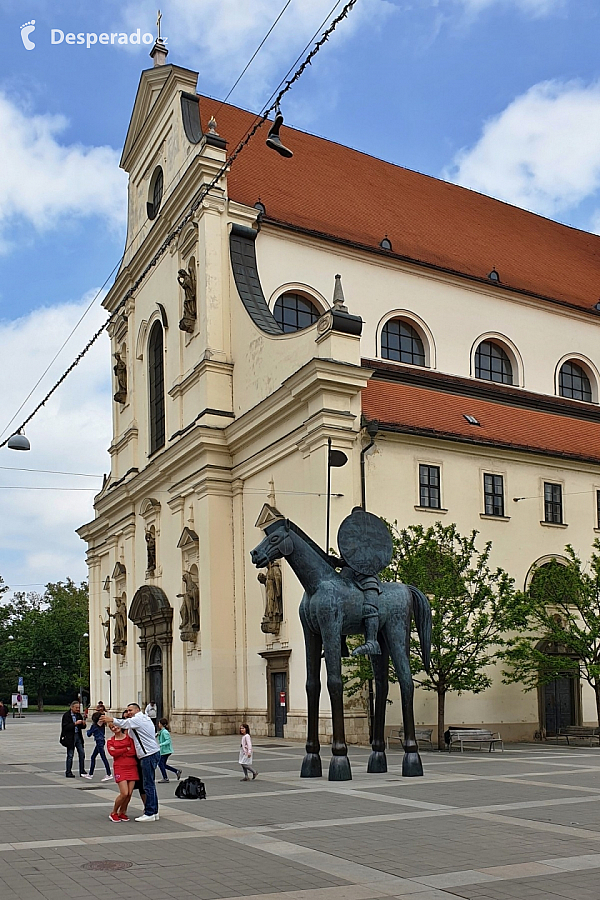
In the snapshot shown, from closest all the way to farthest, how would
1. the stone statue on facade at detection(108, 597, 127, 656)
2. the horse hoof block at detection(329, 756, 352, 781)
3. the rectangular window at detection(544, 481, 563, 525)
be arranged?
the horse hoof block at detection(329, 756, 352, 781) < the rectangular window at detection(544, 481, 563, 525) < the stone statue on facade at detection(108, 597, 127, 656)

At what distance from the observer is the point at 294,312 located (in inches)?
1393

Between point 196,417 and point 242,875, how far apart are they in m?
27.1

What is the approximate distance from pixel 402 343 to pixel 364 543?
63.8 ft

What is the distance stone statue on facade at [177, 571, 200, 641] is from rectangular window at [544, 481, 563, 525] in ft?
38.3

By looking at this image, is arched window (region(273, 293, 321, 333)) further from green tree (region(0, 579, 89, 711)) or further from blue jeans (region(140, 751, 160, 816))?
green tree (region(0, 579, 89, 711))

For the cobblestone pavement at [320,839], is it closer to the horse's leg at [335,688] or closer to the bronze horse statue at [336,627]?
the horse's leg at [335,688]

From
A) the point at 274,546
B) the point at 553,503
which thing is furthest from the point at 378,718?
the point at 553,503

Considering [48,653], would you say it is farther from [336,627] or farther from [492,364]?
[336,627]

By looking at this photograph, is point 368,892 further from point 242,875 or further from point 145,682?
point 145,682

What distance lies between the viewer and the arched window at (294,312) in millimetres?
35000

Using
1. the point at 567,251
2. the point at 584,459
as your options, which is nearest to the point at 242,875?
the point at 584,459

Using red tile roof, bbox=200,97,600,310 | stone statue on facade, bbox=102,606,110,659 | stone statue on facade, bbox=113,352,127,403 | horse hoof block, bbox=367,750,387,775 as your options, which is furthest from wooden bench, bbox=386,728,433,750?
stone statue on facade, bbox=113,352,127,403

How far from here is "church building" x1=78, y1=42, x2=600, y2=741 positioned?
2911cm

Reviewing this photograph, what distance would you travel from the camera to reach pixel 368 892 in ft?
27.8
